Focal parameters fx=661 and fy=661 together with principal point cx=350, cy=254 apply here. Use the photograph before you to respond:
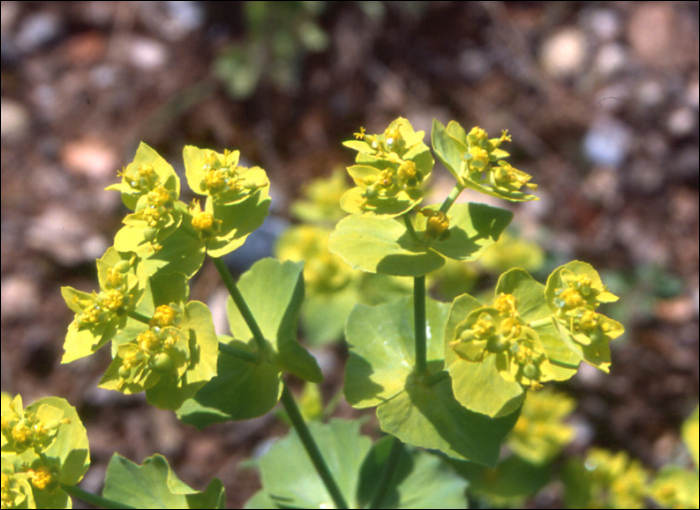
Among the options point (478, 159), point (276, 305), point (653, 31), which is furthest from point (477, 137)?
point (653, 31)

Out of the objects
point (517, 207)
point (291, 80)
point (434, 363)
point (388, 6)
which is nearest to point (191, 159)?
point (434, 363)

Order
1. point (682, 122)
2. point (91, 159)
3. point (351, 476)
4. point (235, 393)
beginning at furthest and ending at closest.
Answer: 1. point (682, 122)
2. point (91, 159)
3. point (351, 476)
4. point (235, 393)

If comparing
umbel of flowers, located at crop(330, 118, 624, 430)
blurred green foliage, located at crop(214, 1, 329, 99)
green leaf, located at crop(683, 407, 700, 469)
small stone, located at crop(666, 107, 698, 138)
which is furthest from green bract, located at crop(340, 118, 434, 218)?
small stone, located at crop(666, 107, 698, 138)

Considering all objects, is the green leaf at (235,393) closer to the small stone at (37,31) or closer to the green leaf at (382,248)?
the green leaf at (382,248)

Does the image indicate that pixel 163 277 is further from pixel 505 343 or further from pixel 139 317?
pixel 505 343

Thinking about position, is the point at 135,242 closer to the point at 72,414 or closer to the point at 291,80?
the point at 72,414

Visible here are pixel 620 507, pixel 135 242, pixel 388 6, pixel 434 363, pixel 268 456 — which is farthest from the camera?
pixel 388 6
